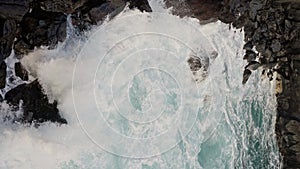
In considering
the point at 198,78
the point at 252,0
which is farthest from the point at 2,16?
the point at 252,0

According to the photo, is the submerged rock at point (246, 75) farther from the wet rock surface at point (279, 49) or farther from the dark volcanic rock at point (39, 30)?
the dark volcanic rock at point (39, 30)

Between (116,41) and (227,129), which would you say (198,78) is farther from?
(116,41)

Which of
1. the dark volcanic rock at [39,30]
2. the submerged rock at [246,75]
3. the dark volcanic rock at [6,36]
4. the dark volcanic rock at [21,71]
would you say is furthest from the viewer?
the submerged rock at [246,75]

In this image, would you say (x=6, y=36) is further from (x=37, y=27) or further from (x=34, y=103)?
(x=34, y=103)

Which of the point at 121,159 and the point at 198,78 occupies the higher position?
the point at 198,78

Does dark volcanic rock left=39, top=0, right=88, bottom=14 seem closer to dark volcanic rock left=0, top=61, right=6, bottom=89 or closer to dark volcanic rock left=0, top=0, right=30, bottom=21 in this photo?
dark volcanic rock left=0, top=0, right=30, bottom=21

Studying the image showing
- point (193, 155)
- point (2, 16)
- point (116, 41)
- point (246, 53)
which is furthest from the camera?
point (246, 53)

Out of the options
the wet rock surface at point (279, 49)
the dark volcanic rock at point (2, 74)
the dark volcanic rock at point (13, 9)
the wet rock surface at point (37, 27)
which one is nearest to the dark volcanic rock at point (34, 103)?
the wet rock surface at point (37, 27)
